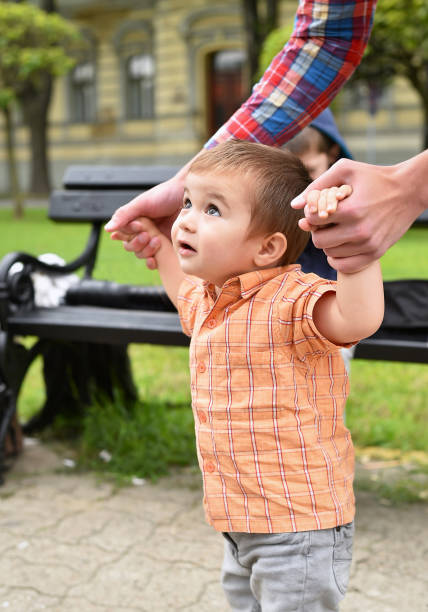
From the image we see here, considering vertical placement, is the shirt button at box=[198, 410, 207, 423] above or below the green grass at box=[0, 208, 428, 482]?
above

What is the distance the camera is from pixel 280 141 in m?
2.21

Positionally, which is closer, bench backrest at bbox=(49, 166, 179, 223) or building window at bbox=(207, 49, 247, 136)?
bench backrest at bbox=(49, 166, 179, 223)

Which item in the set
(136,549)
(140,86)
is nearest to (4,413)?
(136,549)

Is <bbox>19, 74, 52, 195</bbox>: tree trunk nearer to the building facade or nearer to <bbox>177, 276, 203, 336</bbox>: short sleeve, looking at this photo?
the building facade

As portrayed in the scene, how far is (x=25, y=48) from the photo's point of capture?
16.9m

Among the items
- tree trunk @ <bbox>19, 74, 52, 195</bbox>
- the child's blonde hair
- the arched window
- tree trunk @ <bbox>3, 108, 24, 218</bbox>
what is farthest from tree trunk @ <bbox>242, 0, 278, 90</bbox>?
the child's blonde hair

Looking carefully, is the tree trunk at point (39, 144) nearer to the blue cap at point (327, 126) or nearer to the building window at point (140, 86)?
the building window at point (140, 86)

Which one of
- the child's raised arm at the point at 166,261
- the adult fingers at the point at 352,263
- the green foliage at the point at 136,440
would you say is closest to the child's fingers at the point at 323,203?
the adult fingers at the point at 352,263

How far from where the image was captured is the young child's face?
1452mm

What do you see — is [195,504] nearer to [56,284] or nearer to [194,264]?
[56,284]

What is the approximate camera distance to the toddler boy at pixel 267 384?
147cm

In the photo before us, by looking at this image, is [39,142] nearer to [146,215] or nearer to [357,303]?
[146,215]

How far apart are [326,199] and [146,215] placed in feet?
2.35

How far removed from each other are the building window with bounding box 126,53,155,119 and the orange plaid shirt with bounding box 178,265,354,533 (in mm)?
25709
